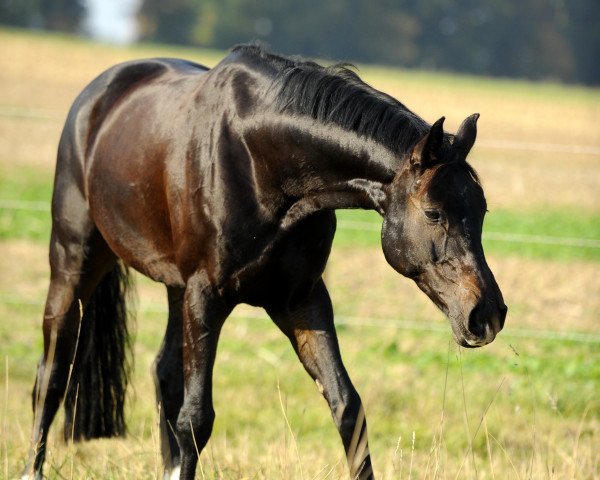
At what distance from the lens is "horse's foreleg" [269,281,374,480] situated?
410 centimetres

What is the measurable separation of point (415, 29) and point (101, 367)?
217 feet

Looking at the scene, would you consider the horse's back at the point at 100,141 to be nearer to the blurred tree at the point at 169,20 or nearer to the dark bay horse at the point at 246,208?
the dark bay horse at the point at 246,208

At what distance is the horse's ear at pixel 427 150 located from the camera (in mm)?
3500

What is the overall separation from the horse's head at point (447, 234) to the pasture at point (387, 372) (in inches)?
10.0

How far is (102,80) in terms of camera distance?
17.8ft

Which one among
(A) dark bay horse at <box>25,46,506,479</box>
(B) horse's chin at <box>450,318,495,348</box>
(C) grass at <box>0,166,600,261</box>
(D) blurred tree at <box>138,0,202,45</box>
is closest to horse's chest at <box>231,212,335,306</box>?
(A) dark bay horse at <box>25,46,506,479</box>

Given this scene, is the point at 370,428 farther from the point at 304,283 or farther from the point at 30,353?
the point at 30,353

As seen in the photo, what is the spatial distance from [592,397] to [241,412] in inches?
96.2

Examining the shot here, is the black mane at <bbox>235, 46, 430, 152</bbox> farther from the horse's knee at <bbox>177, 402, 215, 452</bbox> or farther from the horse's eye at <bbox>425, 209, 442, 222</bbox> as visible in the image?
the horse's knee at <bbox>177, 402, 215, 452</bbox>

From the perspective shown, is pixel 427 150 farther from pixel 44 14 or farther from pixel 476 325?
pixel 44 14

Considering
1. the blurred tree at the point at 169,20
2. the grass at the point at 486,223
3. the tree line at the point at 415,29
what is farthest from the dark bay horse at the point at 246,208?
the blurred tree at the point at 169,20

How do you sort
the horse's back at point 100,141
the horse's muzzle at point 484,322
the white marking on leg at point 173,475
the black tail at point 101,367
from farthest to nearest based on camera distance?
1. the black tail at point 101,367
2. the horse's back at point 100,141
3. the white marking on leg at point 173,475
4. the horse's muzzle at point 484,322

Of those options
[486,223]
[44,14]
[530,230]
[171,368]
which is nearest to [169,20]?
[44,14]

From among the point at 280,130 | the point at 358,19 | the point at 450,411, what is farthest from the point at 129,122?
the point at 358,19
